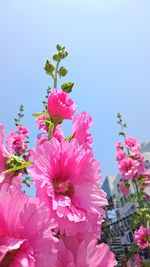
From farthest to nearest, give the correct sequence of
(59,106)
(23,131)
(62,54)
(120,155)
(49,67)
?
(120,155)
(23,131)
(62,54)
(49,67)
(59,106)

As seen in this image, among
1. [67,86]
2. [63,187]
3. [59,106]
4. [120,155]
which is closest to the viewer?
[63,187]

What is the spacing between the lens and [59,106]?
98 cm

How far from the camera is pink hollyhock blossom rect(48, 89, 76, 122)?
981mm

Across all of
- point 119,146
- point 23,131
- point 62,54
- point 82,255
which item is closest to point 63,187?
point 82,255

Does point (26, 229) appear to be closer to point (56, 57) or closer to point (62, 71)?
point (62, 71)

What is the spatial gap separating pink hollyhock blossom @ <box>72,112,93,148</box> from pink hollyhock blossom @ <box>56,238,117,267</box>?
13.9 inches

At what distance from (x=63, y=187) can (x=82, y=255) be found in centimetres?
17

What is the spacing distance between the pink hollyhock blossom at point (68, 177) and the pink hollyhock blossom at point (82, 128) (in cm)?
21

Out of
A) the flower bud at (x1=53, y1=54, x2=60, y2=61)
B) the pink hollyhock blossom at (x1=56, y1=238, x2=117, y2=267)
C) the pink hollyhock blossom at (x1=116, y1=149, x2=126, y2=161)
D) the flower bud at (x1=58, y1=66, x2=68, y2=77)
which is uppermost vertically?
the pink hollyhock blossom at (x1=116, y1=149, x2=126, y2=161)

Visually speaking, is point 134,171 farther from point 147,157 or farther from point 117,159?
point 147,157

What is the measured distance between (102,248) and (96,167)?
17cm

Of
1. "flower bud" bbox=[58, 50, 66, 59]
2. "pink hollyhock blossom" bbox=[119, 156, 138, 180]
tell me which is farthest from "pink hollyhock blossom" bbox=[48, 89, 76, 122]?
"pink hollyhock blossom" bbox=[119, 156, 138, 180]

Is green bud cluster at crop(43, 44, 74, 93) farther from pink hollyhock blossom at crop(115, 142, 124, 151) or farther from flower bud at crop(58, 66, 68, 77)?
pink hollyhock blossom at crop(115, 142, 124, 151)

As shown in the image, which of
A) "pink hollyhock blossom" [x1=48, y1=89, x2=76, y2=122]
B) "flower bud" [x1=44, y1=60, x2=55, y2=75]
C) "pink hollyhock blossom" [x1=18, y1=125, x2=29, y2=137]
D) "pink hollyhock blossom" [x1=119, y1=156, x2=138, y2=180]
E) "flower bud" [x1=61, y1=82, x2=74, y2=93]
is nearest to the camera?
"pink hollyhock blossom" [x1=48, y1=89, x2=76, y2=122]
